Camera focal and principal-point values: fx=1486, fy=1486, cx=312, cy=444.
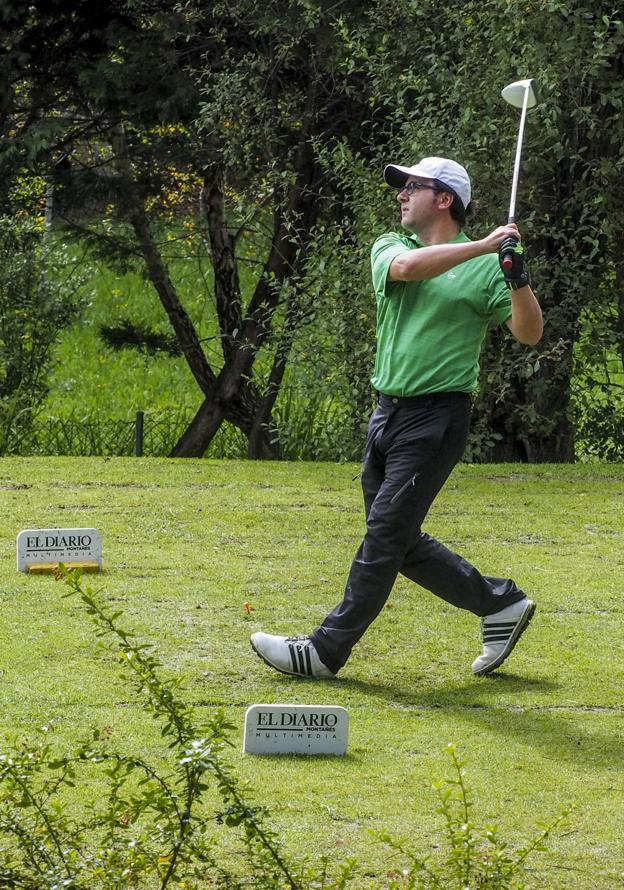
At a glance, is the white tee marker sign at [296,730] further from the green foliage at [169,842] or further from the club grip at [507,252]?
the club grip at [507,252]

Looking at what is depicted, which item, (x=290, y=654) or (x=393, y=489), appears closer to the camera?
(x=393, y=489)

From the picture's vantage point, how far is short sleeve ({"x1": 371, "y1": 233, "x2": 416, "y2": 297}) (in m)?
5.49

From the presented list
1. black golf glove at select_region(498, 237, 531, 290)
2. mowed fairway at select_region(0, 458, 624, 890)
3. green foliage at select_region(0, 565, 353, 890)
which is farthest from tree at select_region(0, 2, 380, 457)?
green foliage at select_region(0, 565, 353, 890)

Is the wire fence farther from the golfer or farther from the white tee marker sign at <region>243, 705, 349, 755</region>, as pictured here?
the white tee marker sign at <region>243, 705, 349, 755</region>

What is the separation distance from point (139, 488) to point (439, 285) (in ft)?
16.1

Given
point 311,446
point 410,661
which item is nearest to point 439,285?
point 410,661

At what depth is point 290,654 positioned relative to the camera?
575 cm

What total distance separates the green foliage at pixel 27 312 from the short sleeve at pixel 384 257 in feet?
30.2

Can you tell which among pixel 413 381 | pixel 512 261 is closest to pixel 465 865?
pixel 512 261

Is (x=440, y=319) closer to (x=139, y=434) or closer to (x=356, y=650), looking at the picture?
(x=356, y=650)

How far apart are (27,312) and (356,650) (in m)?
9.03

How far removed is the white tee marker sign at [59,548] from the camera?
738cm

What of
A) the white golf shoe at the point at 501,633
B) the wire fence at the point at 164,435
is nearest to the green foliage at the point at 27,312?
the wire fence at the point at 164,435

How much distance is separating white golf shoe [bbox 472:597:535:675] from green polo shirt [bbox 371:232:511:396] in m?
0.97
